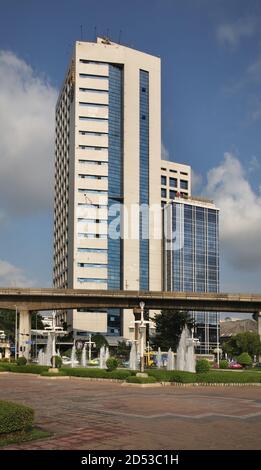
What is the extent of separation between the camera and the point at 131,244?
110m

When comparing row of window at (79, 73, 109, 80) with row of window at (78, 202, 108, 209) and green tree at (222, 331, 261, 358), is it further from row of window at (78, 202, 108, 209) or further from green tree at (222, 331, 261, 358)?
green tree at (222, 331, 261, 358)

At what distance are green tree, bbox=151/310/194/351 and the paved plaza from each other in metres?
64.7

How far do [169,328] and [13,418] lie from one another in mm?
78480

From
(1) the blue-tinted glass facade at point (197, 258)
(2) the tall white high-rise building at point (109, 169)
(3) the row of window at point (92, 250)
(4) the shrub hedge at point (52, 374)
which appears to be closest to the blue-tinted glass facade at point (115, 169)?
(2) the tall white high-rise building at point (109, 169)

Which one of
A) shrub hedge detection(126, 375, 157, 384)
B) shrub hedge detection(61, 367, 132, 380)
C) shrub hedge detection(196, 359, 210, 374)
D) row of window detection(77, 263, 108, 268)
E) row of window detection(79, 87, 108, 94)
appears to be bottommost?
shrub hedge detection(61, 367, 132, 380)

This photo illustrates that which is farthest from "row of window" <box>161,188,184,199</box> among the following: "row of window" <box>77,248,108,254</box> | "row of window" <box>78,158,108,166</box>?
"row of window" <box>77,248,108,254</box>

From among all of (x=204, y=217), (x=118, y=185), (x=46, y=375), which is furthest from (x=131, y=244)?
(x=46, y=375)

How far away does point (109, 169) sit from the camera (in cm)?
11088

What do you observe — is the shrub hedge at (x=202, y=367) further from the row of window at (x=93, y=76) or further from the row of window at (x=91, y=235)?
the row of window at (x=93, y=76)

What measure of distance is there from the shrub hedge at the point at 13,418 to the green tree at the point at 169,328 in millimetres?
76959

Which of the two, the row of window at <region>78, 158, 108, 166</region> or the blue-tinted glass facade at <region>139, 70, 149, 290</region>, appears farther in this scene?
the blue-tinted glass facade at <region>139, 70, 149, 290</region>

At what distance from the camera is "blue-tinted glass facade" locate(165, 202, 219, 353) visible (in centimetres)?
11725

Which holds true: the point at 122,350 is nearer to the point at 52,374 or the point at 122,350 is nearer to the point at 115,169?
the point at 115,169

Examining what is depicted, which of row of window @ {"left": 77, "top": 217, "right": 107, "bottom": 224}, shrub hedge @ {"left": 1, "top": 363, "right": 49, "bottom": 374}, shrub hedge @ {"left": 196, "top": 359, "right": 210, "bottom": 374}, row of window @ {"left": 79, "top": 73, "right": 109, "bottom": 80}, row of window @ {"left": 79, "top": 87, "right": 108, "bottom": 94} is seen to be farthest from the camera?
row of window @ {"left": 79, "top": 73, "right": 109, "bottom": 80}
